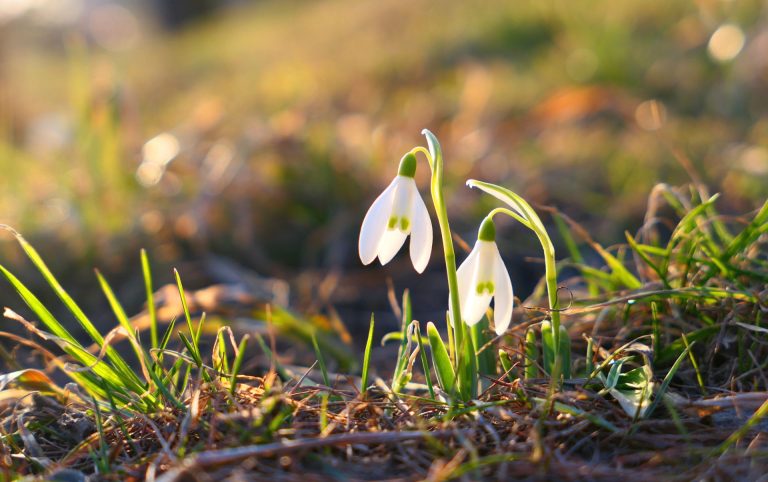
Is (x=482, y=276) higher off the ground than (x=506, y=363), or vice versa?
(x=482, y=276)

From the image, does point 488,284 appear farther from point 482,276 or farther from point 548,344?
point 548,344

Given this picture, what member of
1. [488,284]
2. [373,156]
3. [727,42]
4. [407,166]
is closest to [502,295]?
[488,284]

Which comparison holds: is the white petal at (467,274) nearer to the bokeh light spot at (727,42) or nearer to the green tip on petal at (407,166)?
the green tip on petal at (407,166)

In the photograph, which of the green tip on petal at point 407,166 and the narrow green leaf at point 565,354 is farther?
the narrow green leaf at point 565,354

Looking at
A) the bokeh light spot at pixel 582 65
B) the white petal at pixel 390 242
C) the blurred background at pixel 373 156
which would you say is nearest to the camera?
the white petal at pixel 390 242

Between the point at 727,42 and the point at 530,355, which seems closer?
the point at 530,355

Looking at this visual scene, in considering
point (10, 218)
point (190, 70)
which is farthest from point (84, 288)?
point (190, 70)

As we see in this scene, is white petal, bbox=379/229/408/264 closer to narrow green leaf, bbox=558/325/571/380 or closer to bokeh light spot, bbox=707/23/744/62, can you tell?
narrow green leaf, bbox=558/325/571/380

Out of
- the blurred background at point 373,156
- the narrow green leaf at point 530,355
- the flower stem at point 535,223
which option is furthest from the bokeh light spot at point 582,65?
the flower stem at point 535,223
